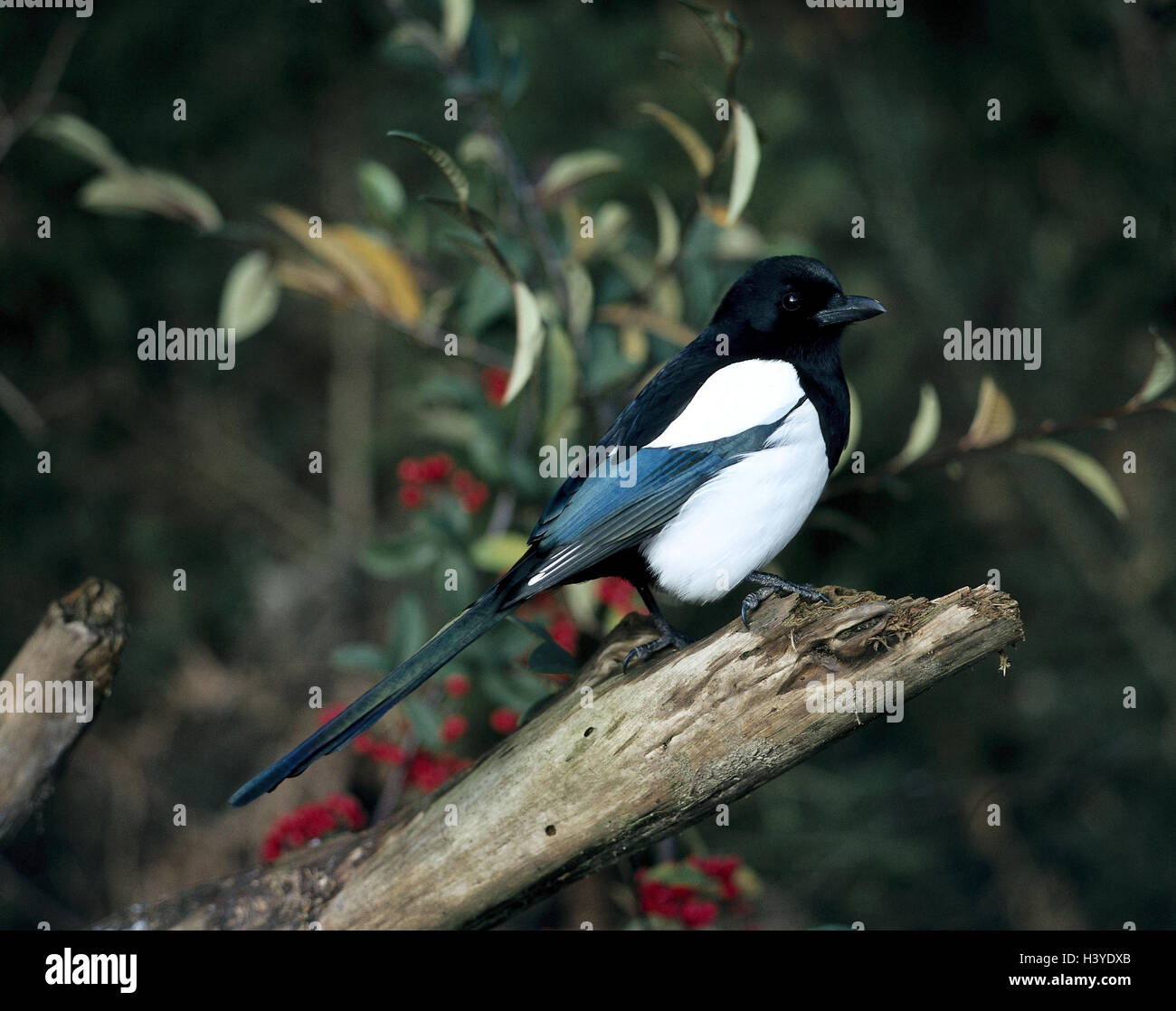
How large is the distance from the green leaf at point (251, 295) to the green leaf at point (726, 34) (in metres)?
1.13

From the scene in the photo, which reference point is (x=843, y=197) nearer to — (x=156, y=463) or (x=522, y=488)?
(x=522, y=488)

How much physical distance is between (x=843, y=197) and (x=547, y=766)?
2575 mm

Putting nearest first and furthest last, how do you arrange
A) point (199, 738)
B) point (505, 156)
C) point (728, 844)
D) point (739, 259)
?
point (505, 156)
point (739, 259)
point (728, 844)
point (199, 738)

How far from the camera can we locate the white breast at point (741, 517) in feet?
8.01

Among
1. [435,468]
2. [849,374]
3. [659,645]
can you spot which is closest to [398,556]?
[435,468]

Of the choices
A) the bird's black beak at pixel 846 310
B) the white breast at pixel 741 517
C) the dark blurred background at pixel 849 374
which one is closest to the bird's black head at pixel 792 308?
the bird's black beak at pixel 846 310

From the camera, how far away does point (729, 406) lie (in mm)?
2525

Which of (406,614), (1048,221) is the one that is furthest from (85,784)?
(1048,221)

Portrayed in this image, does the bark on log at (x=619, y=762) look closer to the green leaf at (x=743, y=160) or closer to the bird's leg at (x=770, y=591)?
the bird's leg at (x=770, y=591)

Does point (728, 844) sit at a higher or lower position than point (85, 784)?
lower

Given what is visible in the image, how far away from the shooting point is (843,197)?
13.7ft

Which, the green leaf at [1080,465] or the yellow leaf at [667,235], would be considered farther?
the yellow leaf at [667,235]

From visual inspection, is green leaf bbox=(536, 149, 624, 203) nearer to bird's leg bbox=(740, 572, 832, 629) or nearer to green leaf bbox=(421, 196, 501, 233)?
green leaf bbox=(421, 196, 501, 233)

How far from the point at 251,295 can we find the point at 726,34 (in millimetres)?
1213
